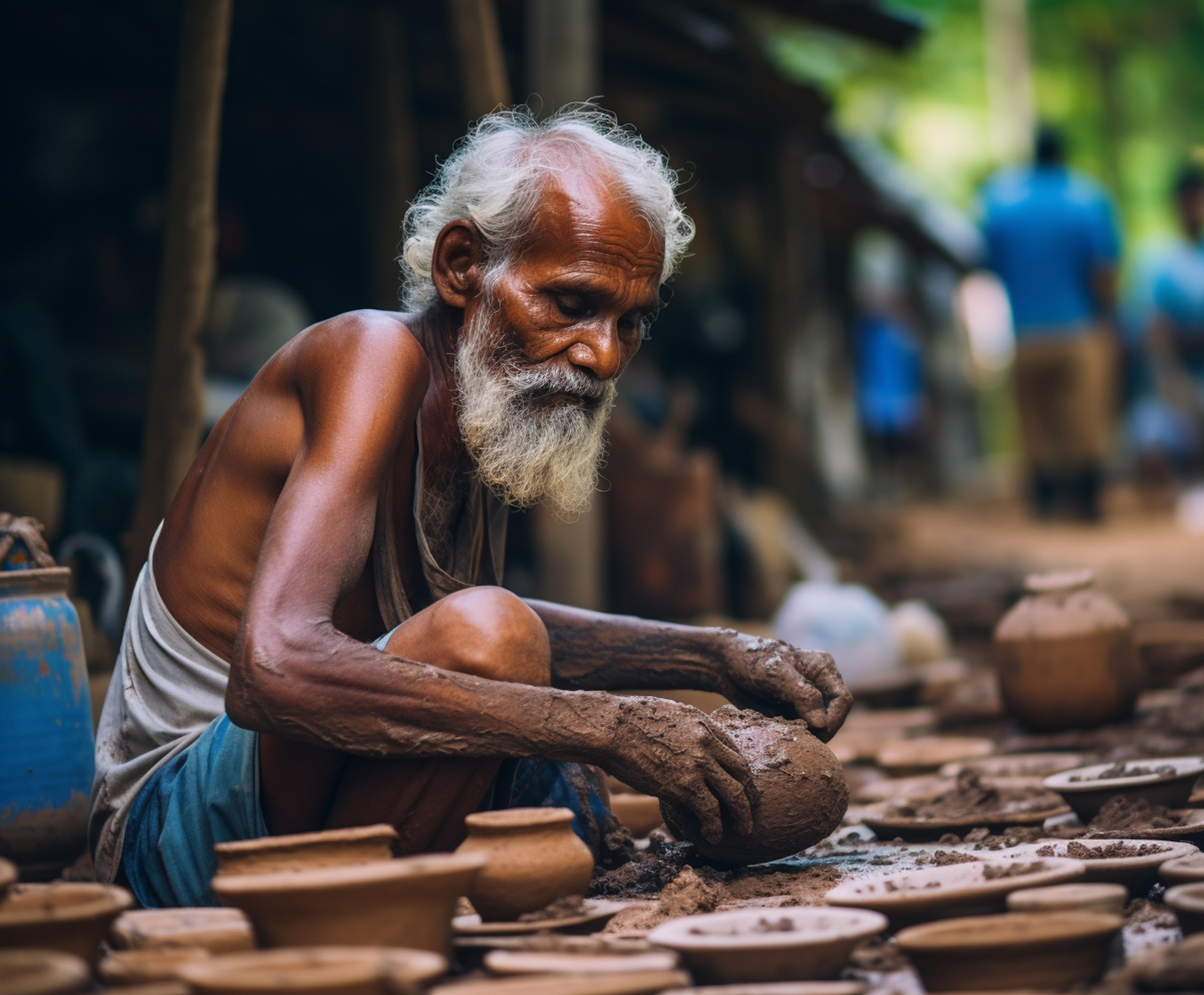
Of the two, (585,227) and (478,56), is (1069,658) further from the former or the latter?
(478,56)

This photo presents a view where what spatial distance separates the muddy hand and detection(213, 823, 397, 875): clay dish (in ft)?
1.63

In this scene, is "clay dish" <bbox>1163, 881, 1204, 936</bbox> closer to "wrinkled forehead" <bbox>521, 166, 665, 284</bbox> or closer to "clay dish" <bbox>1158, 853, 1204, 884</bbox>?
"clay dish" <bbox>1158, 853, 1204, 884</bbox>

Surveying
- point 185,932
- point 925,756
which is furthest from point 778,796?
point 925,756

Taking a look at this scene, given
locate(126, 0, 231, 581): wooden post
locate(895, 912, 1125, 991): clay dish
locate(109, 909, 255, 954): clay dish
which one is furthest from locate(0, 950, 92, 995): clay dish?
locate(126, 0, 231, 581): wooden post

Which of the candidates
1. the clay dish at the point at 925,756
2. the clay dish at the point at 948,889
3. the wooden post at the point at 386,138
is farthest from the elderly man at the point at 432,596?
the wooden post at the point at 386,138

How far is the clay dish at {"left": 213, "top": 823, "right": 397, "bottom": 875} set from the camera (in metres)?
2.30

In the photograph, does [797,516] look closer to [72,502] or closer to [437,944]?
[72,502]

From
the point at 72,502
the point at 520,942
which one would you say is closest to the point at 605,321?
the point at 520,942

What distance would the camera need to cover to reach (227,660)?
113 inches

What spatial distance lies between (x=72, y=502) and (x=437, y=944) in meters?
4.21

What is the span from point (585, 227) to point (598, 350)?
0.26 meters

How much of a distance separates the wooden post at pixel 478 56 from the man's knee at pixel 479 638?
125 inches

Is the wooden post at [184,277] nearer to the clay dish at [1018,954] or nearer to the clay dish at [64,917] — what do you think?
the clay dish at [64,917]

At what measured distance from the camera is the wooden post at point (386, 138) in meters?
6.66
